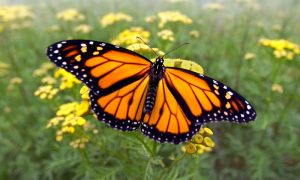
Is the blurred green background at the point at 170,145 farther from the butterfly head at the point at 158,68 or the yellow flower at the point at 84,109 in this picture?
the butterfly head at the point at 158,68

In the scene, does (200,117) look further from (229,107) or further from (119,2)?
(119,2)

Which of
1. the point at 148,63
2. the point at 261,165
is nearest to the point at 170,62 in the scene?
the point at 148,63

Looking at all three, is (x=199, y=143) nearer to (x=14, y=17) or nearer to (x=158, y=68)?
(x=158, y=68)

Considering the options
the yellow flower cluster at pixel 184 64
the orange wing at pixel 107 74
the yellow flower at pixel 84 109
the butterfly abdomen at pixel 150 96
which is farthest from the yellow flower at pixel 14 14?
the butterfly abdomen at pixel 150 96

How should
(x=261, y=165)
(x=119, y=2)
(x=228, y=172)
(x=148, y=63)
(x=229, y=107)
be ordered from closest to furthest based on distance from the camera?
(x=229, y=107) → (x=148, y=63) → (x=261, y=165) → (x=228, y=172) → (x=119, y=2)

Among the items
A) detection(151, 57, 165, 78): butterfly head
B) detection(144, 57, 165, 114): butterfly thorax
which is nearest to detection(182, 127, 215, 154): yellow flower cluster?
detection(144, 57, 165, 114): butterfly thorax

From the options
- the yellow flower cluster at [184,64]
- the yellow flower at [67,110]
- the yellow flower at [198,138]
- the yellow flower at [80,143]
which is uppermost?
the yellow flower cluster at [184,64]

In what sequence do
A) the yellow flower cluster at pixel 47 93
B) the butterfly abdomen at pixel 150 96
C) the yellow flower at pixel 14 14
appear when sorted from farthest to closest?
the yellow flower at pixel 14 14
the yellow flower cluster at pixel 47 93
the butterfly abdomen at pixel 150 96

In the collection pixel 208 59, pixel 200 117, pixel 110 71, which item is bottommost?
pixel 200 117
